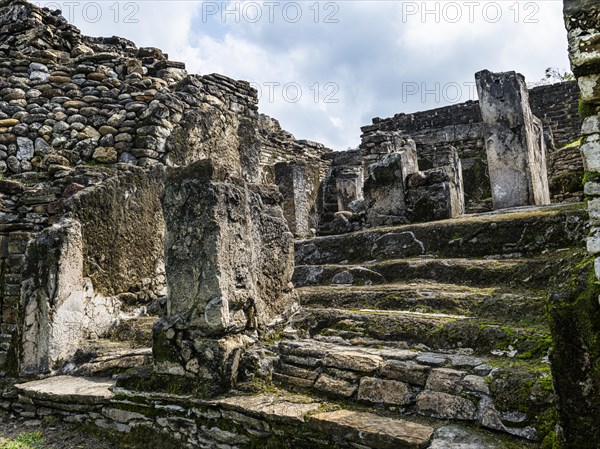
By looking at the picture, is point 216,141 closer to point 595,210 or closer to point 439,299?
point 439,299

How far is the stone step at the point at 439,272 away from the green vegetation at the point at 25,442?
2.78 metres

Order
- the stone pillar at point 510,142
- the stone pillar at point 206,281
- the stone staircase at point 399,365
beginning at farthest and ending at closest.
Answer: the stone pillar at point 510,142 < the stone pillar at point 206,281 < the stone staircase at point 399,365

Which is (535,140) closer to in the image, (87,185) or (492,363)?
(492,363)

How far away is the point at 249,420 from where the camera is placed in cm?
284

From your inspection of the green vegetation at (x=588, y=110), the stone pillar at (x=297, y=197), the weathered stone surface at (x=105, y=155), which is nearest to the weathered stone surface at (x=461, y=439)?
the green vegetation at (x=588, y=110)

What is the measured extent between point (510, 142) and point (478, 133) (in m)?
5.27

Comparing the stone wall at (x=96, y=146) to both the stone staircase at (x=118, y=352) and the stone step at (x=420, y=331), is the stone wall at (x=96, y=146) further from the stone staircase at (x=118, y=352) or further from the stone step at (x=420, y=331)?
the stone step at (x=420, y=331)

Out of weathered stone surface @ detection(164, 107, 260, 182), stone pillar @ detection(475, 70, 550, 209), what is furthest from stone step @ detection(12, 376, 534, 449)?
stone pillar @ detection(475, 70, 550, 209)

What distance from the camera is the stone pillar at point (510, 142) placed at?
7.07 metres

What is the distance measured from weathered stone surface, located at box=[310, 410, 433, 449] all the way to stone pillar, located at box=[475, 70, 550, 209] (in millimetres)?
5433

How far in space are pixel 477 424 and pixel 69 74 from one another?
22.0 ft

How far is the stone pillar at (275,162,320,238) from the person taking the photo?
1058 cm

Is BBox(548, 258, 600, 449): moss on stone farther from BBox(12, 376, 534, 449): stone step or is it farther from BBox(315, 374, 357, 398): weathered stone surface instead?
BBox(315, 374, 357, 398): weathered stone surface

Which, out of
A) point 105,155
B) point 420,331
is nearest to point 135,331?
point 105,155
